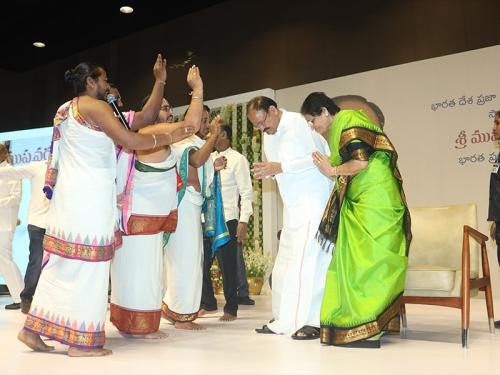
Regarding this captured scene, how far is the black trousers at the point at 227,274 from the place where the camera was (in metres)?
4.66

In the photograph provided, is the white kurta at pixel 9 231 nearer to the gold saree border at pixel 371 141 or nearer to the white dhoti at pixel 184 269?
the white dhoti at pixel 184 269

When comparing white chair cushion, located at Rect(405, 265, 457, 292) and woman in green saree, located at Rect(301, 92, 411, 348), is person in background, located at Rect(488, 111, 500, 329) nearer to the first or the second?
white chair cushion, located at Rect(405, 265, 457, 292)

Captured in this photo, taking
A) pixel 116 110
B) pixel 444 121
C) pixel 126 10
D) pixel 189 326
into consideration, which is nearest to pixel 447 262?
pixel 189 326

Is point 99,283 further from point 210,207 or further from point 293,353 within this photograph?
point 210,207

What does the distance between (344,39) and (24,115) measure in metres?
6.59

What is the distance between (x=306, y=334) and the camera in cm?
343

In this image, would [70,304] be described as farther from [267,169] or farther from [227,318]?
[227,318]

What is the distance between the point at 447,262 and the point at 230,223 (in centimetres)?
232

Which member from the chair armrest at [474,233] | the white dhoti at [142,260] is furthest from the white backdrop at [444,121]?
the white dhoti at [142,260]

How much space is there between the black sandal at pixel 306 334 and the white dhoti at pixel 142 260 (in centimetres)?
87

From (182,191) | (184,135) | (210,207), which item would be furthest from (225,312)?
(184,135)

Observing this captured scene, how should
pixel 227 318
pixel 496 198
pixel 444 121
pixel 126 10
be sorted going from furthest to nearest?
1. pixel 126 10
2. pixel 444 121
3. pixel 227 318
4. pixel 496 198

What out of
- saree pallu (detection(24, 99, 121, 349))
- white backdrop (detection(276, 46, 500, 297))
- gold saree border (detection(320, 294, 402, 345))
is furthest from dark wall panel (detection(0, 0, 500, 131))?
saree pallu (detection(24, 99, 121, 349))

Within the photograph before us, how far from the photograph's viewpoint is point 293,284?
352cm
